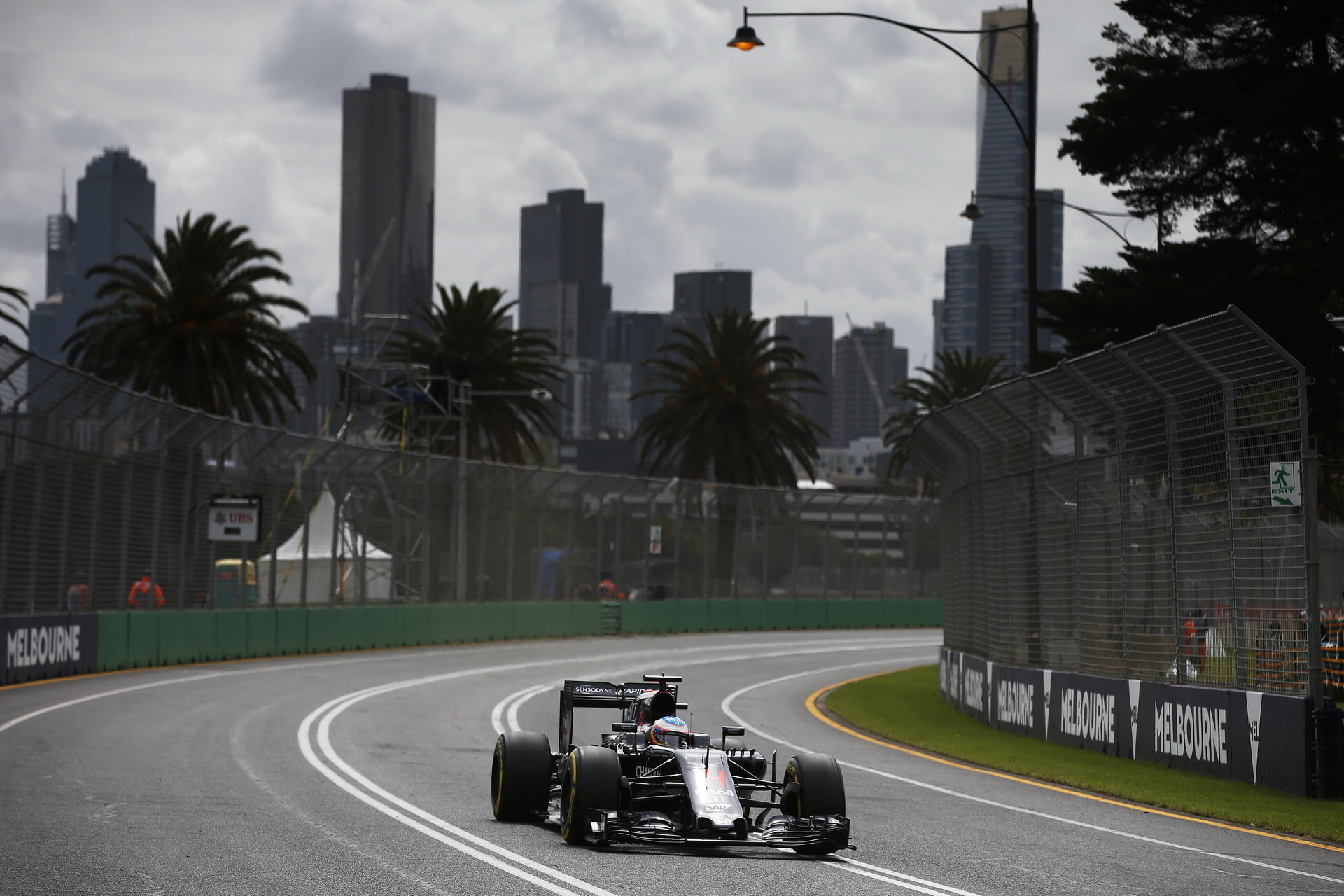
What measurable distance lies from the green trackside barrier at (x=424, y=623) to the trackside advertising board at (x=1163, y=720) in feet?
46.1

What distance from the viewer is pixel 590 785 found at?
34.1 feet

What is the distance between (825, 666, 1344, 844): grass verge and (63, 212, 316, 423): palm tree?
65.6ft

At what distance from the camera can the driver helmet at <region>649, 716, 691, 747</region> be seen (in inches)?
428

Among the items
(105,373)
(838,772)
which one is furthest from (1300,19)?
(105,373)

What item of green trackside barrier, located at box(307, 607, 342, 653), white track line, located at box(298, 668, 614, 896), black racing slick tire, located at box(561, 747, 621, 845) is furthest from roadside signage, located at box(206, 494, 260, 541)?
black racing slick tire, located at box(561, 747, 621, 845)

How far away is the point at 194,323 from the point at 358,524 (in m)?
7.15

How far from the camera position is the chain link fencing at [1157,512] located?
14727 millimetres

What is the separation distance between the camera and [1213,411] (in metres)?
15.8

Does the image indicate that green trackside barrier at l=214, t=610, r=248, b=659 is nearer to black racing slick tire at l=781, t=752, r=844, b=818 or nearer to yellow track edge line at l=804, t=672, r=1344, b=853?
yellow track edge line at l=804, t=672, r=1344, b=853

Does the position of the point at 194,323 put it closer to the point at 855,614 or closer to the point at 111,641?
the point at 111,641

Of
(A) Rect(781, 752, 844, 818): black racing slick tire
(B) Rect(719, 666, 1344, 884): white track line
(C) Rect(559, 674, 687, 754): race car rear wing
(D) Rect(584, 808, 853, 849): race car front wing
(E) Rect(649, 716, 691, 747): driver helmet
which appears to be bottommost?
(B) Rect(719, 666, 1344, 884): white track line

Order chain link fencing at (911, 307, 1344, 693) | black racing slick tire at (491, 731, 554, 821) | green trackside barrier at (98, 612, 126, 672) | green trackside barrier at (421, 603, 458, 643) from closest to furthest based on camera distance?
black racing slick tire at (491, 731, 554, 821) → chain link fencing at (911, 307, 1344, 693) → green trackside barrier at (98, 612, 126, 672) → green trackside barrier at (421, 603, 458, 643)

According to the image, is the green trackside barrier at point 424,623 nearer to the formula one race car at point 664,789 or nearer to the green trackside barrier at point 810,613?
the green trackside barrier at point 810,613

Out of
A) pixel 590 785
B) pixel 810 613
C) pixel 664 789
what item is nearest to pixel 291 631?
pixel 810 613
